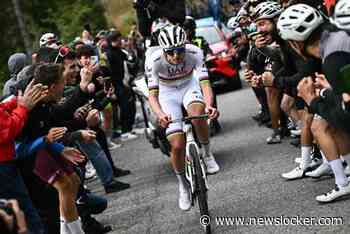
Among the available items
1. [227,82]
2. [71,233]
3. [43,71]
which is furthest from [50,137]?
[227,82]

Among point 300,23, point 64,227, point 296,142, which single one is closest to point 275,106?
point 296,142

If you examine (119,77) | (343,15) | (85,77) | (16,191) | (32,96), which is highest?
(343,15)

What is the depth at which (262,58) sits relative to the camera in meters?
10.1

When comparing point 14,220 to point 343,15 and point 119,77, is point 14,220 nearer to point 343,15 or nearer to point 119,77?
point 343,15

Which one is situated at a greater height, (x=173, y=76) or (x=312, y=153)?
(x=173, y=76)

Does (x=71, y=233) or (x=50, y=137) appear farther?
(x=71, y=233)

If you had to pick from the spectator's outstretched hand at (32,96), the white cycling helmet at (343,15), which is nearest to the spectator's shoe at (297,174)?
the white cycling helmet at (343,15)

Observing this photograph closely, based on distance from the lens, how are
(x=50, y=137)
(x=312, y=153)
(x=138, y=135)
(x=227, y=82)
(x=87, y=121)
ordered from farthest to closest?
1. (x=227, y=82)
2. (x=138, y=135)
3. (x=312, y=153)
4. (x=87, y=121)
5. (x=50, y=137)

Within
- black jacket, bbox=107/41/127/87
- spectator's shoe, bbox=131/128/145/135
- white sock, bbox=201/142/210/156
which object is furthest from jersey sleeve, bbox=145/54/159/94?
spectator's shoe, bbox=131/128/145/135

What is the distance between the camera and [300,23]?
578cm

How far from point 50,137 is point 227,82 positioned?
12.0 meters

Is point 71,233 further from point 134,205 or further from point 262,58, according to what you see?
point 262,58

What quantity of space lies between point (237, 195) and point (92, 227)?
5.61 ft

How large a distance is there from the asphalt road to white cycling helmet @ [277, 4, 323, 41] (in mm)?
1735
